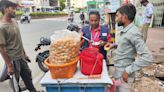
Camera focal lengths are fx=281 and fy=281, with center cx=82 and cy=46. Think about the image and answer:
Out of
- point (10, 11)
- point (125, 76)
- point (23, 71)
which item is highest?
point (10, 11)

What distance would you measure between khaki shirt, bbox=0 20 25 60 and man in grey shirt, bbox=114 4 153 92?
163cm

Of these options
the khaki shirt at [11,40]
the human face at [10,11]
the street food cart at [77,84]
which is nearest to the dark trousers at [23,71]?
the khaki shirt at [11,40]

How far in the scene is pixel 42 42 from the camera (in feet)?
25.5

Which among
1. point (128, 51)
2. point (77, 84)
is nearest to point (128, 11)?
point (128, 51)

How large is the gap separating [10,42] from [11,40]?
0.03 m

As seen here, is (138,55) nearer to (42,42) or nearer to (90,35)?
(90,35)

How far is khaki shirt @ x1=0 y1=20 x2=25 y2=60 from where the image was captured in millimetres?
3799

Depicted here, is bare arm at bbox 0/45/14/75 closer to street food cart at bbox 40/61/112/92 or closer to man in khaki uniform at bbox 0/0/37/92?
man in khaki uniform at bbox 0/0/37/92

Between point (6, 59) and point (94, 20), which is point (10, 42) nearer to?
point (6, 59)

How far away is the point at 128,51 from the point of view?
9.74 feet

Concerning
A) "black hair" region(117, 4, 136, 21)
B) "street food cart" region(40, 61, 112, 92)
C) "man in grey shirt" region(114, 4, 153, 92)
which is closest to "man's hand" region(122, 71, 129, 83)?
"man in grey shirt" region(114, 4, 153, 92)

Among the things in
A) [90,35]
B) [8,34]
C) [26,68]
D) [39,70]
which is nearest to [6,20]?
[8,34]

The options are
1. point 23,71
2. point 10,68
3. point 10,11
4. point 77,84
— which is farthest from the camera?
point 23,71

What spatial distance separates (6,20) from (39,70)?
12.0 feet
